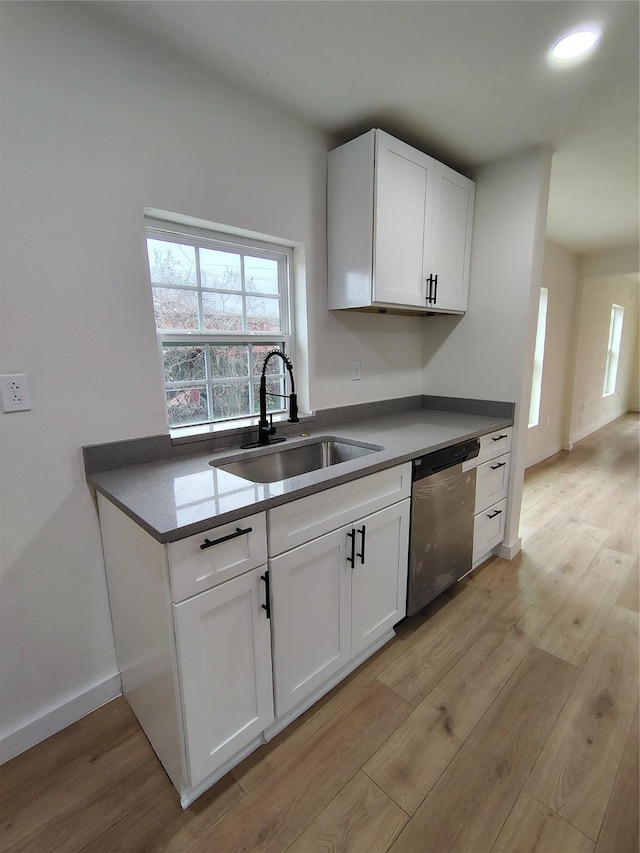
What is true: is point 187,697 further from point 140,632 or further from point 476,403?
point 476,403

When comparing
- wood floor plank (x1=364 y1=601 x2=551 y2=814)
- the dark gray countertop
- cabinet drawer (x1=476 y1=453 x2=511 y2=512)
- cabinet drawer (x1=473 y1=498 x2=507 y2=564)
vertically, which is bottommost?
A: wood floor plank (x1=364 y1=601 x2=551 y2=814)

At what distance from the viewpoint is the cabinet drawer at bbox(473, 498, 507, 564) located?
7.60 ft

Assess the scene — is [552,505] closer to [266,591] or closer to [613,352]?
[266,591]

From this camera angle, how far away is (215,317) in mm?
1851

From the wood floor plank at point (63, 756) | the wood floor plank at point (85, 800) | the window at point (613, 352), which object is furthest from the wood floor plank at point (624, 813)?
the window at point (613, 352)

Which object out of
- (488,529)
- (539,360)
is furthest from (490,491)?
(539,360)

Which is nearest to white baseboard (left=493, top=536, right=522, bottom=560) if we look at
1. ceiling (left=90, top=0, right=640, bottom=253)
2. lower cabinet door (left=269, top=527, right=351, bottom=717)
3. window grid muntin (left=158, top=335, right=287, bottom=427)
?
lower cabinet door (left=269, top=527, right=351, bottom=717)

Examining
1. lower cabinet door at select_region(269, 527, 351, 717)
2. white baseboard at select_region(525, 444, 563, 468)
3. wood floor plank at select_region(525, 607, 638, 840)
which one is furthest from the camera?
white baseboard at select_region(525, 444, 563, 468)

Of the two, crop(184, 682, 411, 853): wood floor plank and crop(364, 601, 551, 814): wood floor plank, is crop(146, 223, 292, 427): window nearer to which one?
crop(184, 682, 411, 853): wood floor plank

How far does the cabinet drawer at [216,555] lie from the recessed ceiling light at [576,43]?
198 cm

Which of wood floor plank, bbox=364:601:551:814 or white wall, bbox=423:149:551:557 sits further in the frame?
white wall, bbox=423:149:551:557

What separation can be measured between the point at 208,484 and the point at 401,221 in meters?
1.60

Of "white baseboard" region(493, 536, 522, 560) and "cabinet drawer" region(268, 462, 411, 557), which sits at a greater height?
"cabinet drawer" region(268, 462, 411, 557)

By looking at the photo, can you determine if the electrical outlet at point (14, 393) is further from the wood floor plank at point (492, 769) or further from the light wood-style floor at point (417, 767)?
the wood floor plank at point (492, 769)
